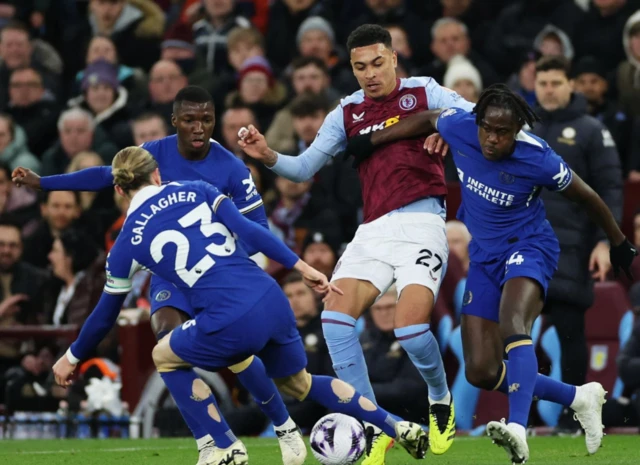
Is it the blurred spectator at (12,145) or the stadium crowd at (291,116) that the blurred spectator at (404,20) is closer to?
the stadium crowd at (291,116)

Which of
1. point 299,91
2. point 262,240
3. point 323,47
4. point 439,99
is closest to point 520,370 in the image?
point 262,240

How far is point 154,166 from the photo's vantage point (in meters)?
7.58

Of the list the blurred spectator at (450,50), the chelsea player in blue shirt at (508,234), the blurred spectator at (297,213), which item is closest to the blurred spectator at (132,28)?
the blurred spectator at (450,50)

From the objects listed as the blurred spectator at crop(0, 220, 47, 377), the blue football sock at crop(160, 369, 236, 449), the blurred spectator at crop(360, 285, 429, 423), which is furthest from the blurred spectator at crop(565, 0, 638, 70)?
the blue football sock at crop(160, 369, 236, 449)

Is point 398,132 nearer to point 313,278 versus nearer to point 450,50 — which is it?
point 313,278

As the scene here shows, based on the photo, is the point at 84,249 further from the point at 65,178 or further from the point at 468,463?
the point at 468,463

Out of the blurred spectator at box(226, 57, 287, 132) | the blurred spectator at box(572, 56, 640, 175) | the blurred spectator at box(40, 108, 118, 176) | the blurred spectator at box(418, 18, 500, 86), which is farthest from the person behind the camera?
the blurred spectator at box(40, 108, 118, 176)

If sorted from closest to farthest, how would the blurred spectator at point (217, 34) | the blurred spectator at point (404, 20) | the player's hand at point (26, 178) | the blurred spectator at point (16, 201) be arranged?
the player's hand at point (26, 178) → the blurred spectator at point (404, 20) → the blurred spectator at point (16, 201) → the blurred spectator at point (217, 34)

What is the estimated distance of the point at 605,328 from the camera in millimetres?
11414

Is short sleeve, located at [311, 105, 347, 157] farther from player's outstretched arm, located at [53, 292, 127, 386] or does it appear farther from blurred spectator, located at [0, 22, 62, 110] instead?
blurred spectator, located at [0, 22, 62, 110]

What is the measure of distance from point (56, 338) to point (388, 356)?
338cm

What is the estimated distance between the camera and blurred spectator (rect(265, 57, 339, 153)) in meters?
13.5

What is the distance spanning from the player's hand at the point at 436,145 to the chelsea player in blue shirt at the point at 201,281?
1.42 metres

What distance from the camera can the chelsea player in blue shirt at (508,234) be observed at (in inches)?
309
